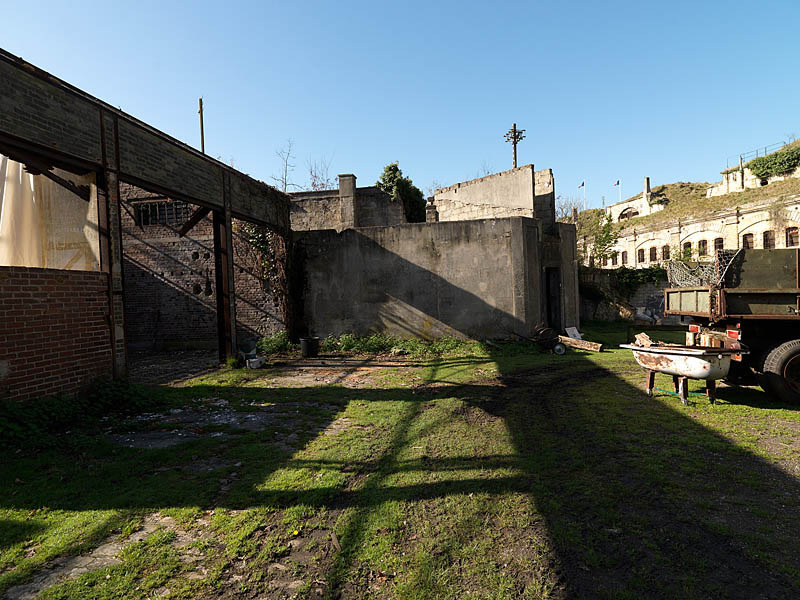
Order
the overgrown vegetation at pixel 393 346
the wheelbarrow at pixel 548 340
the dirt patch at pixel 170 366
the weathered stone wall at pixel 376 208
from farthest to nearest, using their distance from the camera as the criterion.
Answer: the weathered stone wall at pixel 376 208
the overgrown vegetation at pixel 393 346
the wheelbarrow at pixel 548 340
the dirt patch at pixel 170 366

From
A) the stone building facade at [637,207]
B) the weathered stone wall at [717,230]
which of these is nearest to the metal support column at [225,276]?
the weathered stone wall at [717,230]

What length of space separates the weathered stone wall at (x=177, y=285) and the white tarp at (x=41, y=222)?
642 centimetres

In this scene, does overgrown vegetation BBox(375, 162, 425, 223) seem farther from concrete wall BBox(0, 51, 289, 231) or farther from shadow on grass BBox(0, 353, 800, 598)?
shadow on grass BBox(0, 353, 800, 598)

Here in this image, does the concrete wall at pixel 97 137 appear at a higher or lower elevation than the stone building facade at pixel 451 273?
higher

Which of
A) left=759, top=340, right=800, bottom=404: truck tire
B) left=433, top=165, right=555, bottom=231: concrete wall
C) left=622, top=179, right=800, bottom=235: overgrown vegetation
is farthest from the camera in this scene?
left=622, top=179, right=800, bottom=235: overgrown vegetation

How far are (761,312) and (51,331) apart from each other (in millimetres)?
10381

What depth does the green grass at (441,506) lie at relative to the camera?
2490 millimetres

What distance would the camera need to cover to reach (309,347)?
454 inches

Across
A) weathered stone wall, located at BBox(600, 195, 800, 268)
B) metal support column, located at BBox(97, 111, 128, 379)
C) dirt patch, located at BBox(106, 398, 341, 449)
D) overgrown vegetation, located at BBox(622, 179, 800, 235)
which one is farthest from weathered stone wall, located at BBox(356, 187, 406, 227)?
overgrown vegetation, located at BBox(622, 179, 800, 235)

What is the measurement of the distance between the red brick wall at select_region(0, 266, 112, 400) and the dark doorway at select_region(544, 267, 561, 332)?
471 inches

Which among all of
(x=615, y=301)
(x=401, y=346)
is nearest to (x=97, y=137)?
(x=401, y=346)

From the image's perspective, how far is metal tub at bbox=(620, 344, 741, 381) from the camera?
18.8ft

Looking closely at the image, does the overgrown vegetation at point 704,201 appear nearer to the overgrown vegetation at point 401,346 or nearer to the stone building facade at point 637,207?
the stone building facade at point 637,207

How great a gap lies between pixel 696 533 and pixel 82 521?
4.60m
